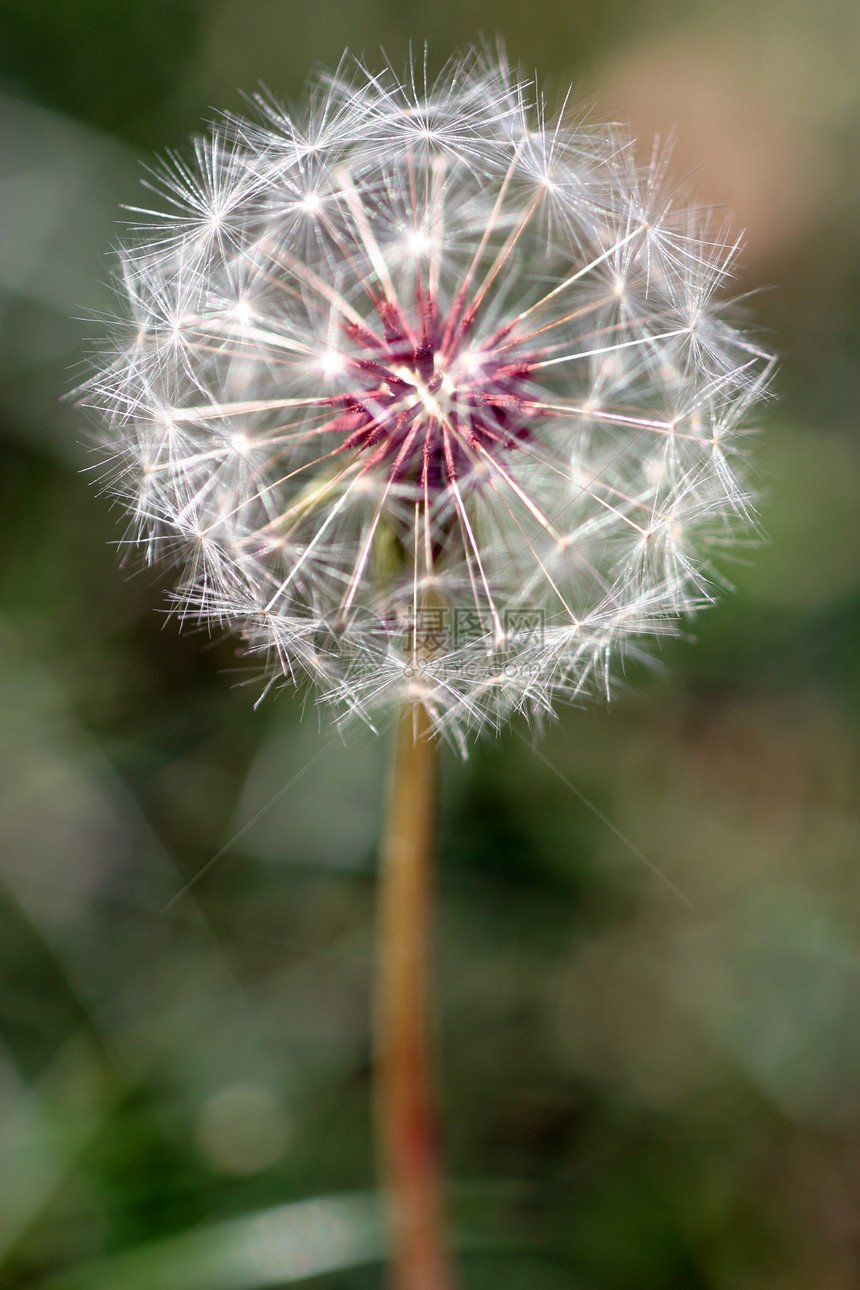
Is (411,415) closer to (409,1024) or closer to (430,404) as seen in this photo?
(430,404)

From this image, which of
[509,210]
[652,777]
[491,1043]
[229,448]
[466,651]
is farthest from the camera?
[652,777]

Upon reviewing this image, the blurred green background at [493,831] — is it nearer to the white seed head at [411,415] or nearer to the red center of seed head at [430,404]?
the white seed head at [411,415]

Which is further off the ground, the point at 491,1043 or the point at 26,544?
the point at 26,544

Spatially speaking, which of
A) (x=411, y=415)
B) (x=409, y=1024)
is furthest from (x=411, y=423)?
(x=409, y=1024)

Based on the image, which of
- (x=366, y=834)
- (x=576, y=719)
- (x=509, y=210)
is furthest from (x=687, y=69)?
(x=366, y=834)

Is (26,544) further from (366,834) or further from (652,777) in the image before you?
(652,777)

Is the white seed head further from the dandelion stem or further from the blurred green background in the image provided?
the blurred green background

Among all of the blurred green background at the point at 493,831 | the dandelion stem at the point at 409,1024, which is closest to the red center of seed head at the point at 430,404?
the dandelion stem at the point at 409,1024
